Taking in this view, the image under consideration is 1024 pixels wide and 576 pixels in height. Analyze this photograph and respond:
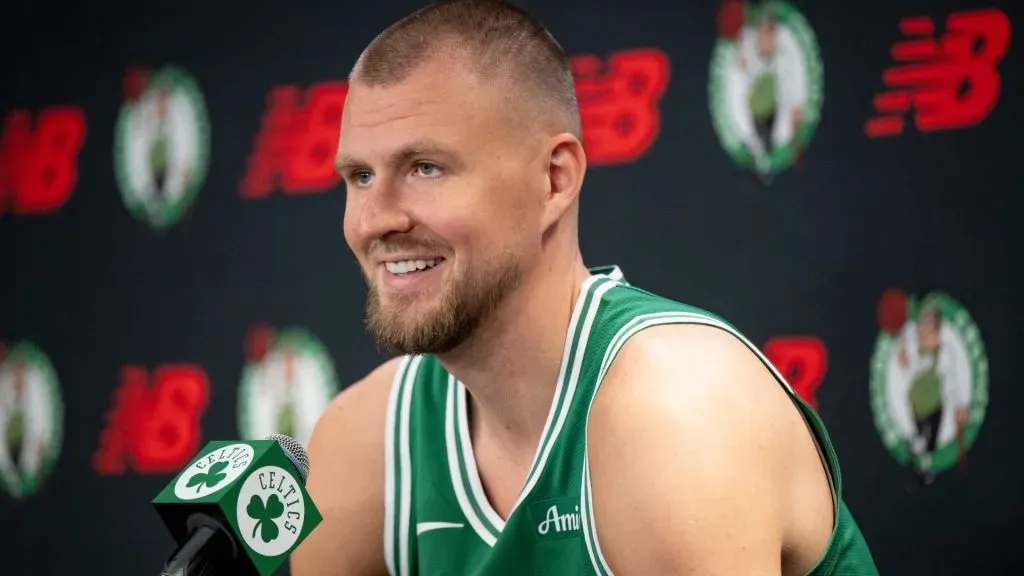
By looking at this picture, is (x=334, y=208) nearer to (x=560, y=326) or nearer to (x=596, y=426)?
(x=560, y=326)

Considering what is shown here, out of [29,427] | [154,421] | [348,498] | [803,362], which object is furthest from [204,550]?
[29,427]

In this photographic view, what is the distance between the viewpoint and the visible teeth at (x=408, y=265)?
4.17 ft

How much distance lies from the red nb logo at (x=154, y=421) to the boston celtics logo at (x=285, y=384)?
0.11 meters

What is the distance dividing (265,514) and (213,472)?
2.0 inches

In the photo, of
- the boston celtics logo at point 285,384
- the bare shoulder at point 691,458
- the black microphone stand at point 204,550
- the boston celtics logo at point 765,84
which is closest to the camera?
the black microphone stand at point 204,550

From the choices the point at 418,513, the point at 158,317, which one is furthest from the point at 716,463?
the point at 158,317

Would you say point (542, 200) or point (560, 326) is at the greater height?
point (542, 200)

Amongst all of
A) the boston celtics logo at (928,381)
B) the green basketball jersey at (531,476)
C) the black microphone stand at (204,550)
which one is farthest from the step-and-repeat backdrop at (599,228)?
the black microphone stand at (204,550)

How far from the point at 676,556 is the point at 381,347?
44 cm

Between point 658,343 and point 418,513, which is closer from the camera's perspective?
point 658,343

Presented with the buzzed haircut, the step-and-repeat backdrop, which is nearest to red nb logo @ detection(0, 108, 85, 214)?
the step-and-repeat backdrop

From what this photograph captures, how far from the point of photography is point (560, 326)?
4.36ft

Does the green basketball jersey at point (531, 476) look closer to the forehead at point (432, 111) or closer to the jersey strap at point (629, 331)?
the jersey strap at point (629, 331)

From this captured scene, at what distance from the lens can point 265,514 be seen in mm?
910
